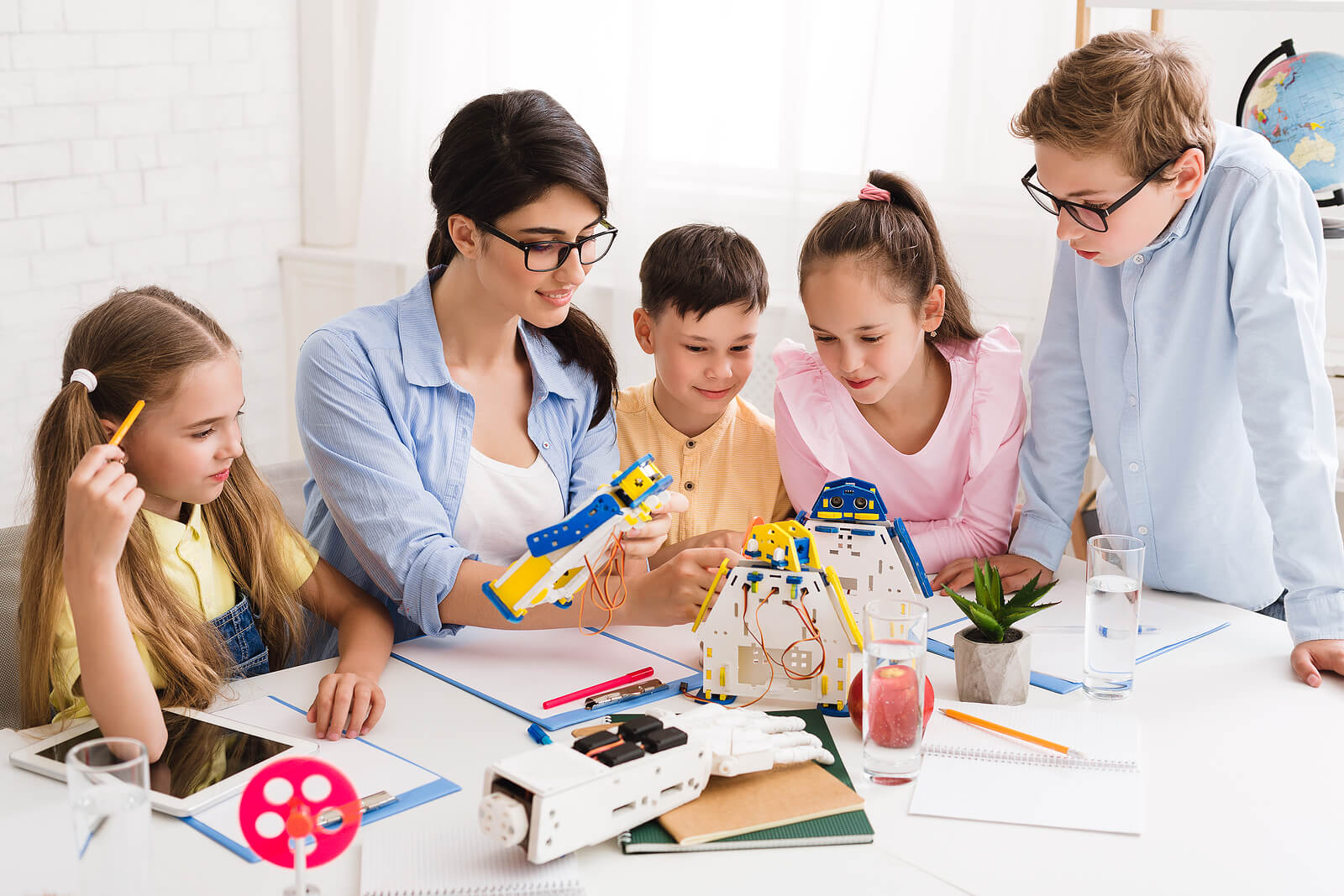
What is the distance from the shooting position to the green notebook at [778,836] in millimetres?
1078

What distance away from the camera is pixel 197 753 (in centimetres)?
124

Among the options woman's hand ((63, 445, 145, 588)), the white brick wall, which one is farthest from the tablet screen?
the white brick wall


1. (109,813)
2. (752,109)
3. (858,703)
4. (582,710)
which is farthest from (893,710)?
(752,109)

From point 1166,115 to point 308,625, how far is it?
134cm

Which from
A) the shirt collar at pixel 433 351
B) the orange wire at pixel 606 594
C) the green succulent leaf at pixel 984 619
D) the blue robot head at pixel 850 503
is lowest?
the orange wire at pixel 606 594

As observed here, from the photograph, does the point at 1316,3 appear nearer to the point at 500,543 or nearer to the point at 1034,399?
the point at 1034,399

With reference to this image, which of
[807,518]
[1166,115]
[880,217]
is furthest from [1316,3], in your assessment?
[807,518]

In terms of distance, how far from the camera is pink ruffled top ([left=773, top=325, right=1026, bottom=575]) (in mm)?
1825

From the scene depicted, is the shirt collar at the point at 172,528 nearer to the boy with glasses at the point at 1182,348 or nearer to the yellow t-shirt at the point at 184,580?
the yellow t-shirt at the point at 184,580

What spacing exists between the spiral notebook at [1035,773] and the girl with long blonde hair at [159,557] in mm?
607

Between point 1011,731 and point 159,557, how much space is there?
3.27ft

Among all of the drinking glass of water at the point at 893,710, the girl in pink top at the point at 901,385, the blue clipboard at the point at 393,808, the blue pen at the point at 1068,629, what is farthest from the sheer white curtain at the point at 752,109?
the blue clipboard at the point at 393,808

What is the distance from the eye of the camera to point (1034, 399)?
6.09 ft

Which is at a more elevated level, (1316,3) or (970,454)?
(1316,3)
